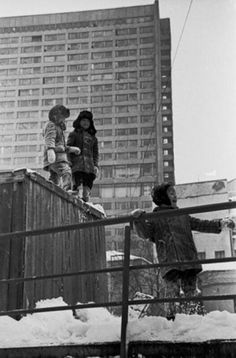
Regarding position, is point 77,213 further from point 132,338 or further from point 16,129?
point 16,129

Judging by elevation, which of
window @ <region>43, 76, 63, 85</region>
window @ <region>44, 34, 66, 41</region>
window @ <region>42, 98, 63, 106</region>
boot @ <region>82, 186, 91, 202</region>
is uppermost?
window @ <region>44, 34, 66, 41</region>

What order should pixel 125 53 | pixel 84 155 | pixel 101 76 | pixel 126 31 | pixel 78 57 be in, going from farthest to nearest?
1. pixel 126 31
2. pixel 125 53
3. pixel 78 57
4. pixel 101 76
5. pixel 84 155

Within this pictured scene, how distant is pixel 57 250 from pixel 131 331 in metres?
2.56

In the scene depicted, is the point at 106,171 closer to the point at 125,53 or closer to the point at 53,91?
the point at 53,91

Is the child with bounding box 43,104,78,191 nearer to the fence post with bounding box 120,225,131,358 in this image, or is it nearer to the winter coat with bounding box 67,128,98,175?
the winter coat with bounding box 67,128,98,175

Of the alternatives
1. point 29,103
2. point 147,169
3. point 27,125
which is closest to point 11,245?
point 147,169

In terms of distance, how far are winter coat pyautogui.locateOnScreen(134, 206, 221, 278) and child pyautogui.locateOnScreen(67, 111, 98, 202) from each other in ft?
9.81

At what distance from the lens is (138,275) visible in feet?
79.9

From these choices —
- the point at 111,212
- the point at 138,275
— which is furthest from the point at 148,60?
the point at 138,275

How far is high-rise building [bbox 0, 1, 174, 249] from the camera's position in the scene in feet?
259

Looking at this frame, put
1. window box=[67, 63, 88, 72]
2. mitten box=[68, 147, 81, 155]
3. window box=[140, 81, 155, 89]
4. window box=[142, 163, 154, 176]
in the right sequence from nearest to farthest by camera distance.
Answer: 1. mitten box=[68, 147, 81, 155]
2. window box=[142, 163, 154, 176]
3. window box=[140, 81, 155, 89]
4. window box=[67, 63, 88, 72]

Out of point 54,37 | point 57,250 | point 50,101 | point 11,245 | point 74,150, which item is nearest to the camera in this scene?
point 11,245

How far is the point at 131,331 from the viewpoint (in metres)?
3.65

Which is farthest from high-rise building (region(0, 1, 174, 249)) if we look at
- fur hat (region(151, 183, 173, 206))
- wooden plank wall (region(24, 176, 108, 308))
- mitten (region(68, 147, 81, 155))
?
fur hat (region(151, 183, 173, 206))
